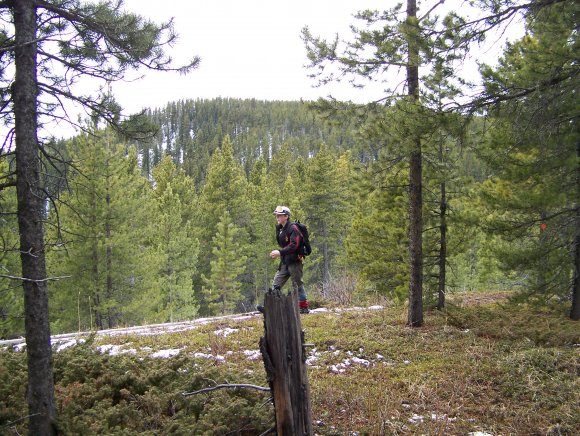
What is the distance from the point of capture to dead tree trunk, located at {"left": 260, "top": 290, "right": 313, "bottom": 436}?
319 cm

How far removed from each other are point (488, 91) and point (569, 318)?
5932mm

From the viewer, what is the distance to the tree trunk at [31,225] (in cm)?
414

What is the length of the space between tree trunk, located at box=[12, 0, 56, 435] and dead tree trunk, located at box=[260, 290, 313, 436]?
244 cm

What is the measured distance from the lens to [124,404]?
450cm

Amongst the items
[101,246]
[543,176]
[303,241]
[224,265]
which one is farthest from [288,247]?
[224,265]

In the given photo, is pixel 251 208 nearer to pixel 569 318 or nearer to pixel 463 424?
pixel 569 318

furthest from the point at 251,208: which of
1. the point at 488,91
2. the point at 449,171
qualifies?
the point at 488,91

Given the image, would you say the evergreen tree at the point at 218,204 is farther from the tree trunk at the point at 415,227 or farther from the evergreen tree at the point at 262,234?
the tree trunk at the point at 415,227

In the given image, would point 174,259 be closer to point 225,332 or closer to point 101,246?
point 101,246

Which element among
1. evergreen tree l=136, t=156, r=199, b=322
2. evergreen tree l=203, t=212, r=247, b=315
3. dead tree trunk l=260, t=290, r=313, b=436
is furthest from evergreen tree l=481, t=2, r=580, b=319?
evergreen tree l=203, t=212, r=247, b=315

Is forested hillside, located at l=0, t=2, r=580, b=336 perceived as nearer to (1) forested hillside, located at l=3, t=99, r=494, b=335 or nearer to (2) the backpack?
(1) forested hillside, located at l=3, t=99, r=494, b=335

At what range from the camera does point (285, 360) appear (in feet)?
10.5

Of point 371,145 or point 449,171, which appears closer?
point 371,145

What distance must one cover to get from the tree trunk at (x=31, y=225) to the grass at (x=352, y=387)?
26cm
